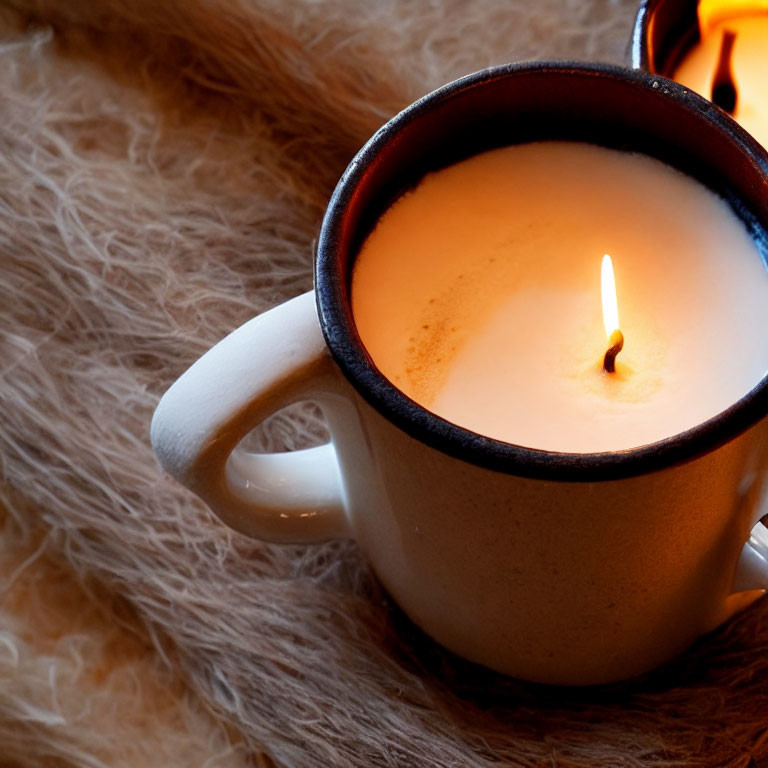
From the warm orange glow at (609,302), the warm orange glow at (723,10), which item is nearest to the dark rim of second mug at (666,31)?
the warm orange glow at (723,10)

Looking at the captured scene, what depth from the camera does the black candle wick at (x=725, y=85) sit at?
22.0 inches

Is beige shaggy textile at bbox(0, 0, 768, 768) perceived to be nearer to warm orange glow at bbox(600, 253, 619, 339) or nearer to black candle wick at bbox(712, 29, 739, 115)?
black candle wick at bbox(712, 29, 739, 115)

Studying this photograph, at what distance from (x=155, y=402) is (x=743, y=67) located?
0.33 metres

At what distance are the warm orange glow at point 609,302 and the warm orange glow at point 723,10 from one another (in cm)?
23

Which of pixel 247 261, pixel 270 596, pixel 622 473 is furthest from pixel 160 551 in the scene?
pixel 622 473

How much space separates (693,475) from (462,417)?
77 millimetres

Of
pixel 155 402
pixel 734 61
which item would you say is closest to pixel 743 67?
pixel 734 61

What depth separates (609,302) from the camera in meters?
0.39

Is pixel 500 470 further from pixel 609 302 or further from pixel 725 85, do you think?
pixel 725 85

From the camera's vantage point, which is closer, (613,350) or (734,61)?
(613,350)

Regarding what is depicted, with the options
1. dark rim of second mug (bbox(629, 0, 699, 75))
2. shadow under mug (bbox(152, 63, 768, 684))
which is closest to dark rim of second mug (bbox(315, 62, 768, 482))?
shadow under mug (bbox(152, 63, 768, 684))

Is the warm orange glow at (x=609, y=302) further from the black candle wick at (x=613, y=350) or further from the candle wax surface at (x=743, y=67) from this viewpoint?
the candle wax surface at (x=743, y=67)

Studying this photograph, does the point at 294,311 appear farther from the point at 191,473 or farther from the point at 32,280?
the point at 32,280

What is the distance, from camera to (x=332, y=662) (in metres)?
0.51
